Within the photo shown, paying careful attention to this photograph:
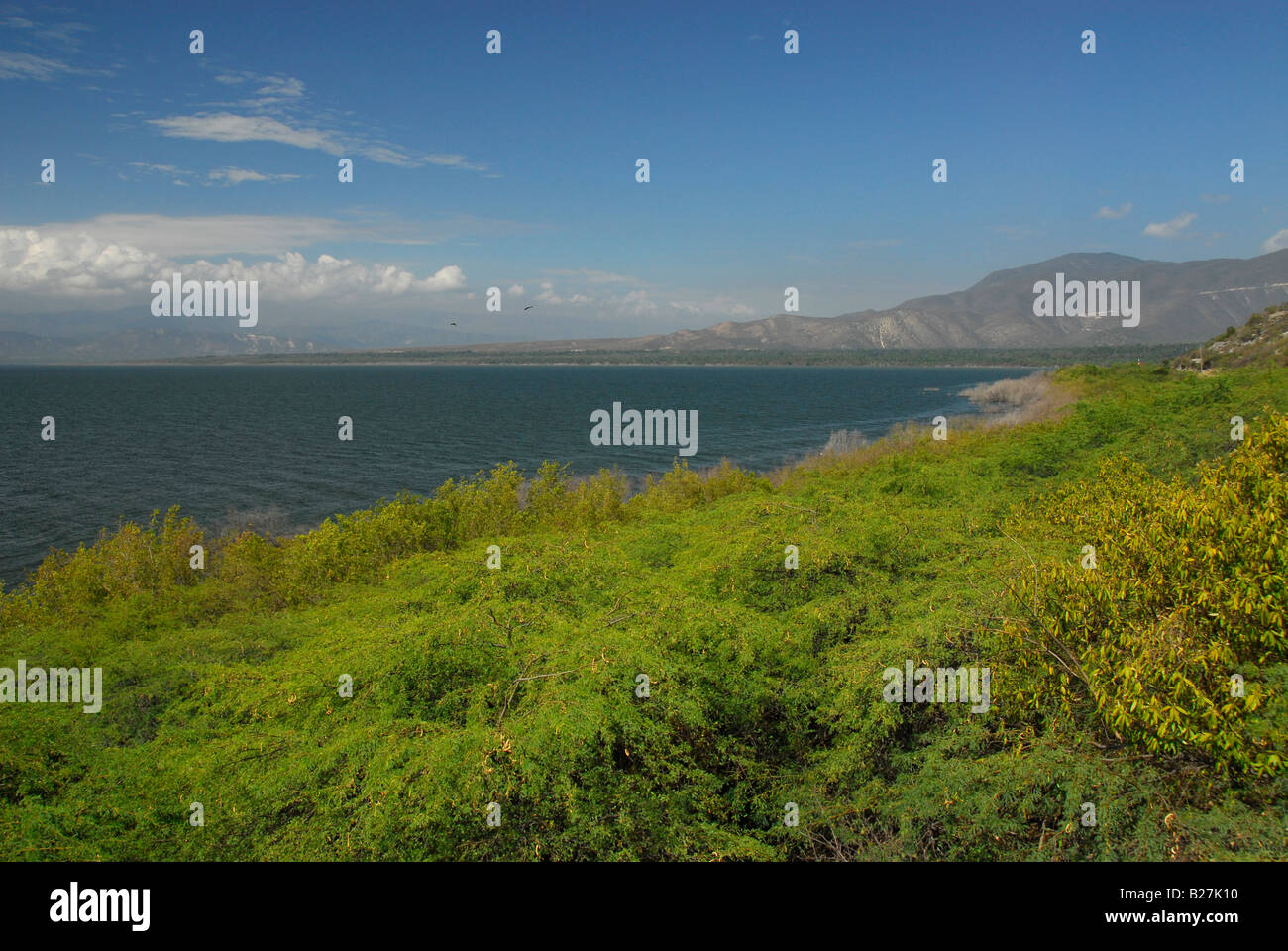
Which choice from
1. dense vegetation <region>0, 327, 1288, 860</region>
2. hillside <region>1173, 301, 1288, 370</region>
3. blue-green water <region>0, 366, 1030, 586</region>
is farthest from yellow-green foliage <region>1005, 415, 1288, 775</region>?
hillside <region>1173, 301, 1288, 370</region>

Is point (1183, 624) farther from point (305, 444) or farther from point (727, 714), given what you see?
point (305, 444)

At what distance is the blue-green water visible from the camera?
44.9 meters

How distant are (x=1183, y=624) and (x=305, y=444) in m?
72.4

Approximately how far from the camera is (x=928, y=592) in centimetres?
1386

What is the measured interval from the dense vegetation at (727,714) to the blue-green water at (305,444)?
29830 mm

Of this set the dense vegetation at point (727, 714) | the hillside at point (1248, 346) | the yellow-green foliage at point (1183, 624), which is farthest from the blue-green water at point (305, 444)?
the yellow-green foliage at point (1183, 624)

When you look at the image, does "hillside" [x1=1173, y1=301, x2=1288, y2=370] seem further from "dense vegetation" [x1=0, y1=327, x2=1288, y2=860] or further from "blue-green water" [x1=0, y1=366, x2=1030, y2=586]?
"dense vegetation" [x1=0, y1=327, x2=1288, y2=860]

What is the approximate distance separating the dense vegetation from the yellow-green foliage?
4 cm

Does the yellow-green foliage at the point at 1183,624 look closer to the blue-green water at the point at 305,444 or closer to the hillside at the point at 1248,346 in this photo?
the blue-green water at the point at 305,444

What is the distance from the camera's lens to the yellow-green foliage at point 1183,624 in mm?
7230

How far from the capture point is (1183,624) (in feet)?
27.8

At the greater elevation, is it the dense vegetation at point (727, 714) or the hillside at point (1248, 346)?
the hillside at point (1248, 346)

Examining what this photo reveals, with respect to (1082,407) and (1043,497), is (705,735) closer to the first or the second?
(1043,497)
